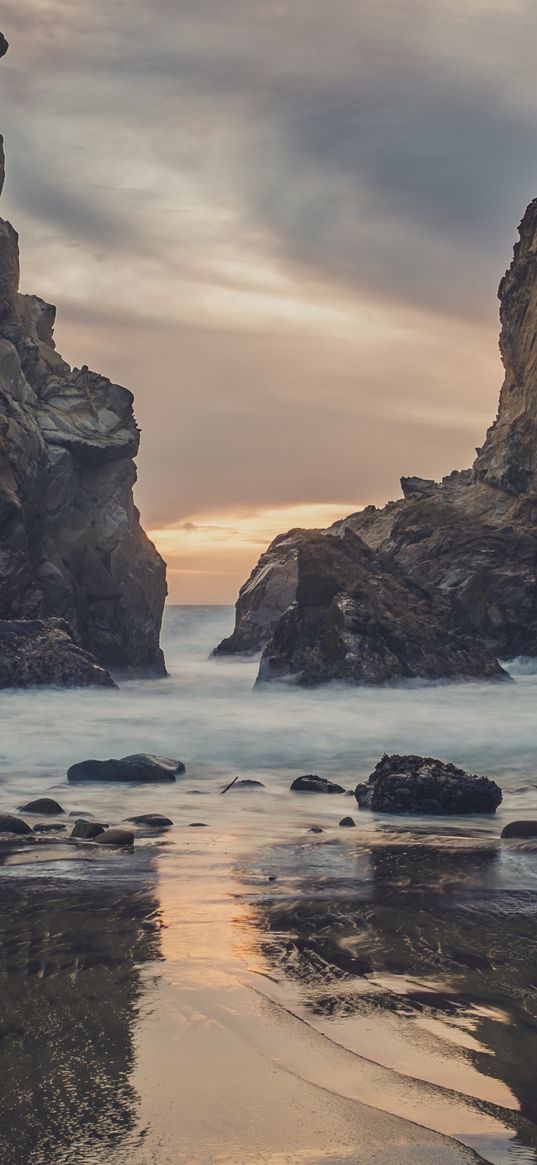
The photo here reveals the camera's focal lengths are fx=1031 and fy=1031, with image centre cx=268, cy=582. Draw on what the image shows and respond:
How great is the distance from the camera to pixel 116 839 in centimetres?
993

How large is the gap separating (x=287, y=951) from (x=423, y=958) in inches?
31.1

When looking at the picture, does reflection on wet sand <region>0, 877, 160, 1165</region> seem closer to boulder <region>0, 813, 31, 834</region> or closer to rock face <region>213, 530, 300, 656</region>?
boulder <region>0, 813, 31, 834</region>

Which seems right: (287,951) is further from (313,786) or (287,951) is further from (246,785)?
(246,785)

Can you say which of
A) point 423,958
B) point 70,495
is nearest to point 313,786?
point 423,958

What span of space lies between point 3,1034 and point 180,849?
513cm

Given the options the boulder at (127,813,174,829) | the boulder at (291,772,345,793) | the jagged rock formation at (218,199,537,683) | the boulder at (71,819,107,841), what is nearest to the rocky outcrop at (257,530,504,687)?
the jagged rock formation at (218,199,537,683)

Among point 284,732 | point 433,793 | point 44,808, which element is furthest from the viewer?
point 284,732

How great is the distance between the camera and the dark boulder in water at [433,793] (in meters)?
12.3

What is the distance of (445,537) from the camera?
50.3 meters

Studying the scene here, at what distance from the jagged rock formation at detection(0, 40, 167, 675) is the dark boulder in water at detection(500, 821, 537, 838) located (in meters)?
28.4

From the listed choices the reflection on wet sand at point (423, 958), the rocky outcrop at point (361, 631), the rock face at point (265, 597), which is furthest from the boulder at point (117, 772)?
the rock face at point (265, 597)

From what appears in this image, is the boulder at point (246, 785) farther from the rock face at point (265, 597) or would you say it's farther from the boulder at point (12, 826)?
the rock face at point (265, 597)

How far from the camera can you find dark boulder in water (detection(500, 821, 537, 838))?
34.1 feet

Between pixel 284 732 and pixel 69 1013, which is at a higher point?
pixel 284 732
